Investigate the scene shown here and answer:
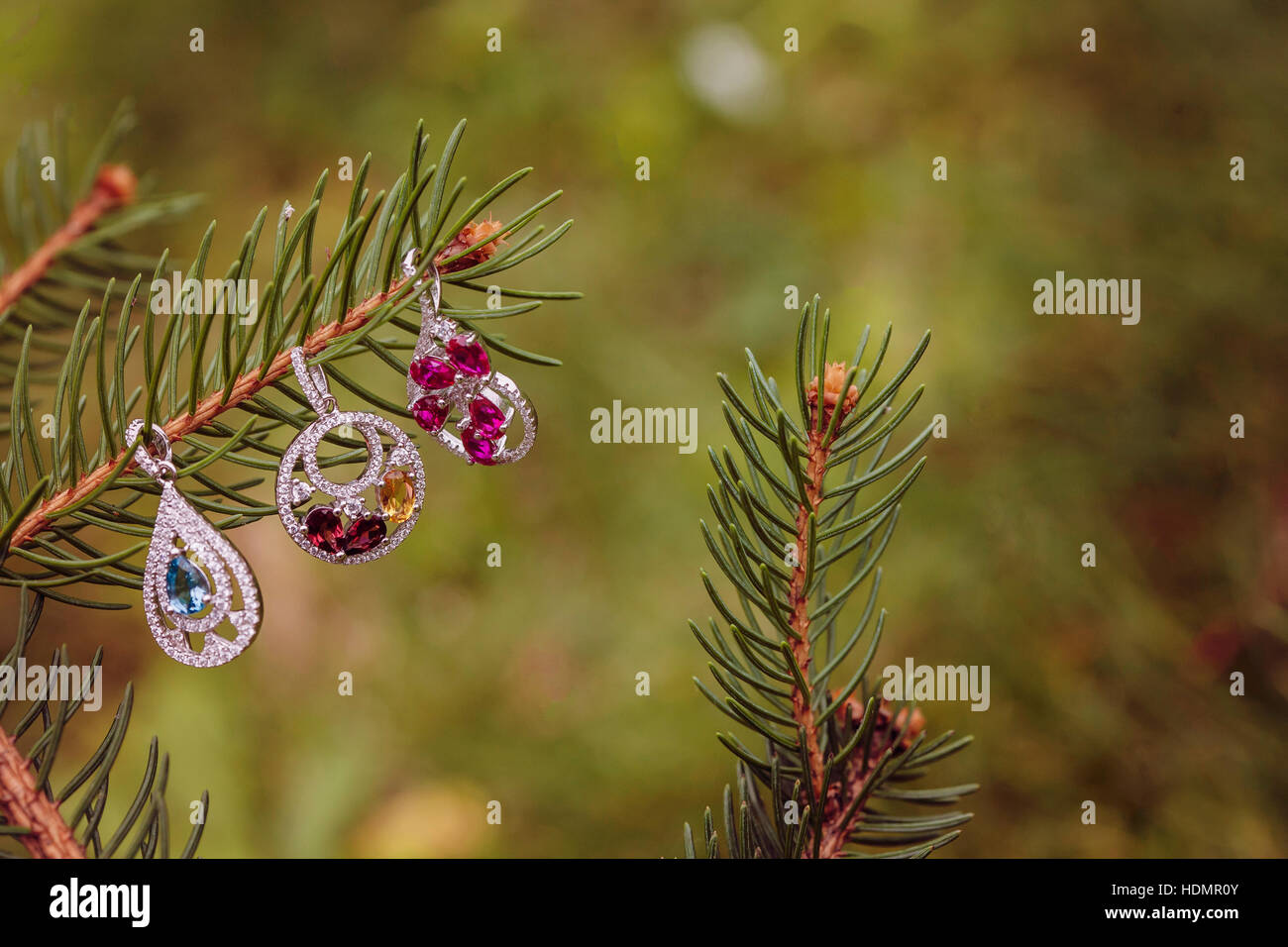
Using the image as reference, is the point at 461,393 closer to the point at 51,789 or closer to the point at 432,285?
the point at 432,285

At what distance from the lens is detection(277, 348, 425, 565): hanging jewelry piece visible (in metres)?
0.37

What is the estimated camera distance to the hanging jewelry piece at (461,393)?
1.23ft

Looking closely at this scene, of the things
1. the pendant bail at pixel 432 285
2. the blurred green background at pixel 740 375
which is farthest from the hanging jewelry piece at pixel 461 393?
the blurred green background at pixel 740 375

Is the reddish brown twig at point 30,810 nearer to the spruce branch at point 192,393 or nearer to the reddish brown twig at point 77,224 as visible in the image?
the spruce branch at point 192,393

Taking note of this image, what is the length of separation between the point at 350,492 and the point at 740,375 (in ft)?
→ 2.99

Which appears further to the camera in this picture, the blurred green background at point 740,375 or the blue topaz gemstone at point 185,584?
the blurred green background at point 740,375

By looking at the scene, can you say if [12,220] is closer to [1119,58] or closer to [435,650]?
[435,650]

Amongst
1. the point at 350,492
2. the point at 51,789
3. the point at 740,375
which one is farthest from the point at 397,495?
the point at 740,375

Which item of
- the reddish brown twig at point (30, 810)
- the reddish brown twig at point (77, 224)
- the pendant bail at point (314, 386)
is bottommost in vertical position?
the reddish brown twig at point (30, 810)

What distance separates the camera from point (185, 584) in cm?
35

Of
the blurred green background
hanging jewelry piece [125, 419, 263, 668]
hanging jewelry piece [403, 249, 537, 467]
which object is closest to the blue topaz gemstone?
hanging jewelry piece [125, 419, 263, 668]

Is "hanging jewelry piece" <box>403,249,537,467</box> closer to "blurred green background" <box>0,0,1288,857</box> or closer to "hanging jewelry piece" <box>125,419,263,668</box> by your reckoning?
"hanging jewelry piece" <box>125,419,263,668</box>

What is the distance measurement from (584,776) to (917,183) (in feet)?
2.92

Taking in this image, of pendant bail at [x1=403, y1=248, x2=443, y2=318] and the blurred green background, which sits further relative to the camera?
the blurred green background
